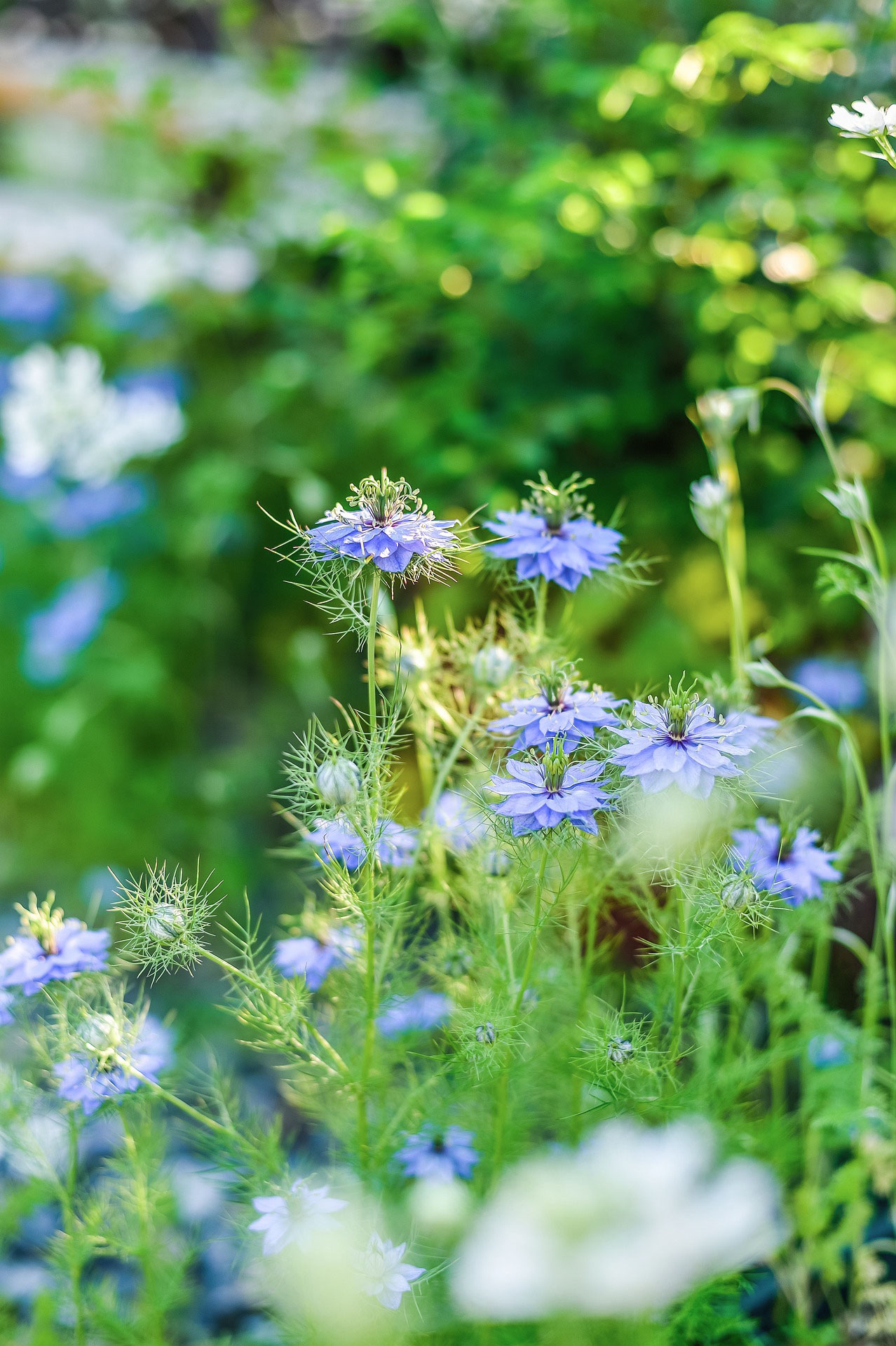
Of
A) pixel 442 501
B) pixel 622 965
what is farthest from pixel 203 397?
pixel 622 965

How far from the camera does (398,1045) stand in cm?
96

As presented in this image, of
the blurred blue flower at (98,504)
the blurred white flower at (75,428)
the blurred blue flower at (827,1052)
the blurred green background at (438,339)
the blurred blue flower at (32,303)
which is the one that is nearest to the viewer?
the blurred blue flower at (827,1052)

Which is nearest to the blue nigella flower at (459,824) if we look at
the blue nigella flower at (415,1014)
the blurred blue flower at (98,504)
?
the blue nigella flower at (415,1014)

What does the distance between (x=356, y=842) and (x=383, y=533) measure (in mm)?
248

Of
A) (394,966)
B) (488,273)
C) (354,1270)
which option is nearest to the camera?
(354,1270)

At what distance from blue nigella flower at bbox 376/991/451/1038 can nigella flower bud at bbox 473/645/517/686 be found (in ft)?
0.91

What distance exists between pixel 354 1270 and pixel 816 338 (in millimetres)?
1629

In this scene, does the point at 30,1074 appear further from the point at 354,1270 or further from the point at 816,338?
the point at 816,338

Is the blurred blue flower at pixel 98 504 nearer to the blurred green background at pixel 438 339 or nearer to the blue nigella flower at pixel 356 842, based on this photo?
the blurred green background at pixel 438 339

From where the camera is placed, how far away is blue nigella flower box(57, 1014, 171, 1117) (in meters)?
0.75

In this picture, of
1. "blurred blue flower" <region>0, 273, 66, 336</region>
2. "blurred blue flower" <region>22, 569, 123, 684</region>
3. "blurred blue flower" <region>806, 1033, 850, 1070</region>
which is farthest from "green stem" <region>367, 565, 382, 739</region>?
"blurred blue flower" <region>0, 273, 66, 336</region>

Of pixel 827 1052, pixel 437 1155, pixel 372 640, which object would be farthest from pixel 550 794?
pixel 827 1052

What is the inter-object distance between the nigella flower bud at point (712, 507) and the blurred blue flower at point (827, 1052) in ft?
1.59

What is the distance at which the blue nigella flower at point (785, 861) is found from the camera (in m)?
0.75
